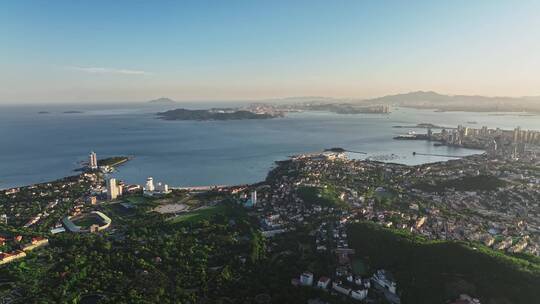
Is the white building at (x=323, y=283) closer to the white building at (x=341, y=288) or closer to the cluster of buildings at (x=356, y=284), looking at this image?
the cluster of buildings at (x=356, y=284)

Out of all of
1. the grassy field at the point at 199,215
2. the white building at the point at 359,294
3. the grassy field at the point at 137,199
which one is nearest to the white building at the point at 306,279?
the white building at the point at 359,294

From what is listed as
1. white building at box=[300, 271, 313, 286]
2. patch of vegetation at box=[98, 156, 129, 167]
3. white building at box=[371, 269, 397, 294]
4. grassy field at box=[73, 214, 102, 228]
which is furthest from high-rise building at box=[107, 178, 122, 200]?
white building at box=[371, 269, 397, 294]

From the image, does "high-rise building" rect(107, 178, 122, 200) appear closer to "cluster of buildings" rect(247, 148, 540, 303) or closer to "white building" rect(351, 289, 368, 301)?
"cluster of buildings" rect(247, 148, 540, 303)

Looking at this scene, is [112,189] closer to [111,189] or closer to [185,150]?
[111,189]

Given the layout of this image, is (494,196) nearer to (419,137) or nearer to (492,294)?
(492,294)

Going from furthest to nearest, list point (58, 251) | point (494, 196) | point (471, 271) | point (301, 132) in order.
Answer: point (301, 132) → point (494, 196) → point (58, 251) → point (471, 271)

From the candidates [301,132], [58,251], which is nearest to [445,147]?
[301,132]
